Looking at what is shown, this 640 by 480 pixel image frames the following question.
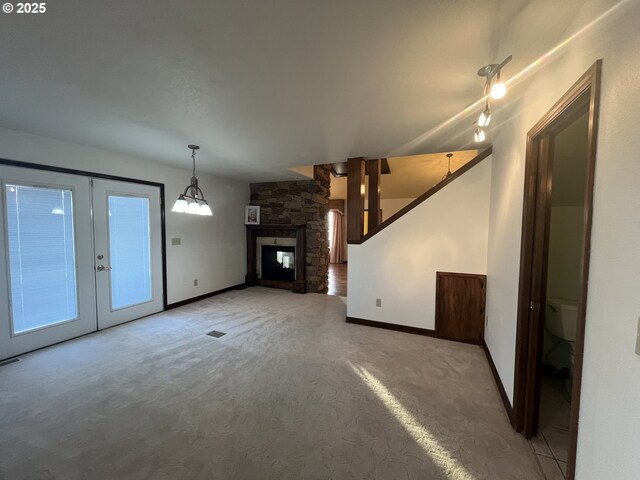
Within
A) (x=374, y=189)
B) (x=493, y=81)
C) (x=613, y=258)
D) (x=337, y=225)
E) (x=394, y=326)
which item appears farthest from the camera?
(x=337, y=225)

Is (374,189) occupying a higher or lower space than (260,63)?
lower

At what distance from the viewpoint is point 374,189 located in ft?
15.2

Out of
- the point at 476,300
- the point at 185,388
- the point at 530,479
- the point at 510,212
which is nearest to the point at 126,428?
the point at 185,388

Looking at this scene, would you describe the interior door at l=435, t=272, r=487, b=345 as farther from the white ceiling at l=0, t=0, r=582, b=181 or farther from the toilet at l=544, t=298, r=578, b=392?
the white ceiling at l=0, t=0, r=582, b=181

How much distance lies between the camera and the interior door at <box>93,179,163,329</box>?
3.51 meters

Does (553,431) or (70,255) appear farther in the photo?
(70,255)

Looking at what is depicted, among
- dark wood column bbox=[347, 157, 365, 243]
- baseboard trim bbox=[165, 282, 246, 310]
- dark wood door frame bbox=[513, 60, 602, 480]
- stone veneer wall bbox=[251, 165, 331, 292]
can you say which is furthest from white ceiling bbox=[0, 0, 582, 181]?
baseboard trim bbox=[165, 282, 246, 310]

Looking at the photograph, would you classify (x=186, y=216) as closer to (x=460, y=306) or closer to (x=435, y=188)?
(x=435, y=188)

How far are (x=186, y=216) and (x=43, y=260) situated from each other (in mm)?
1960

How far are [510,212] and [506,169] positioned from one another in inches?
A: 17.7

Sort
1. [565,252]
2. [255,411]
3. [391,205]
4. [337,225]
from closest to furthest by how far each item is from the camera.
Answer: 1. [255,411]
2. [565,252]
3. [391,205]
4. [337,225]

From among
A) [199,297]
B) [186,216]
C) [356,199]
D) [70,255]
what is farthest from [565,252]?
[70,255]

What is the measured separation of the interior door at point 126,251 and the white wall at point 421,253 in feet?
10.3

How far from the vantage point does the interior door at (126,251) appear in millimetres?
3510
